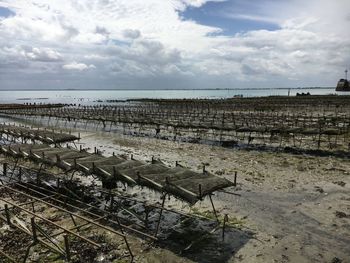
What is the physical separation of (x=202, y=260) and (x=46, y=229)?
5.65 meters

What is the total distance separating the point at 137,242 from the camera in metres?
10.6

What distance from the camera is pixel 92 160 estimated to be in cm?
1432

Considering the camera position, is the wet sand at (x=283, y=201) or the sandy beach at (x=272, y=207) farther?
the wet sand at (x=283, y=201)

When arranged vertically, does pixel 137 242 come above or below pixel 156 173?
below

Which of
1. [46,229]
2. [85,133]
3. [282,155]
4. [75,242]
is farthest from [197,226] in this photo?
[85,133]

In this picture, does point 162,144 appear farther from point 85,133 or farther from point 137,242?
point 137,242

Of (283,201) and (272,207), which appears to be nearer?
(272,207)

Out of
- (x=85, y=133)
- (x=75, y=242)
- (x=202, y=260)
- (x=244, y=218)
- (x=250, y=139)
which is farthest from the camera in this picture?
(x=85, y=133)

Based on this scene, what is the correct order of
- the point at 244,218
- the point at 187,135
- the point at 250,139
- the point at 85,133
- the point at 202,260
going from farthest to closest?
1. the point at 85,133
2. the point at 187,135
3. the point at 250,139
4. the point at 244,218
5. the point at 202,260

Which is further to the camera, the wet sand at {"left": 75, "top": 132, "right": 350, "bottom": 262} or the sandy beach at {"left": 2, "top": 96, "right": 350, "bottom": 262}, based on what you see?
the wet sand at {"left": 75, "top": 132, "right": 350, "bottom": 262}

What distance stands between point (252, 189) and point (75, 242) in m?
8.57

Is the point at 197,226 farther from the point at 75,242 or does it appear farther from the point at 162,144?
the point at 162,144

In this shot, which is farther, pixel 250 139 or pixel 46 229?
pixel 250 139

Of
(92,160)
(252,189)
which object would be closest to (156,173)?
(92,160)
